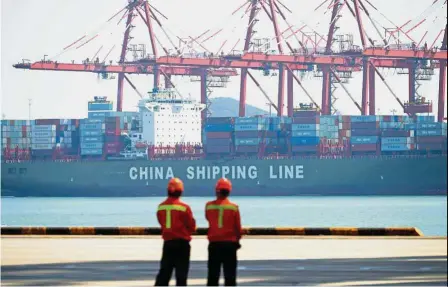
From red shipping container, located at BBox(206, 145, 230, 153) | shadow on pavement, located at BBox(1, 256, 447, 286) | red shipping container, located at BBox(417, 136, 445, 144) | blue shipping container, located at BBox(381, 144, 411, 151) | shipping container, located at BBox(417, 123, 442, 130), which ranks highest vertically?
shipping container, located at BBox(417, 123, 442, 130)

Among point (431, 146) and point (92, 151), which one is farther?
point (92, 151)

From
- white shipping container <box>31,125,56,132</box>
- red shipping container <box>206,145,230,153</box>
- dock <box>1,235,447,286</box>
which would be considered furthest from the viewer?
white shipping container <box>31,125,56,132</box>

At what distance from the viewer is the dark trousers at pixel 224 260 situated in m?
10.6

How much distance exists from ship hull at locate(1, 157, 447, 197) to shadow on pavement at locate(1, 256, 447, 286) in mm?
85907

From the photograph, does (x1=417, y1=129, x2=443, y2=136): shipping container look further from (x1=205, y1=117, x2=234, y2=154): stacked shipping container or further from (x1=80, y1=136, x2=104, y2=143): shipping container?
(x1=80, y1=136, x2=104, y2=143): shipping container

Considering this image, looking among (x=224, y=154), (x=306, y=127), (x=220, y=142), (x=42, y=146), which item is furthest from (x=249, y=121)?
(x=42, y=146)

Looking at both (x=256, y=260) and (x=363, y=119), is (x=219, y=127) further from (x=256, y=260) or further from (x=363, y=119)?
(x=256, y=260)

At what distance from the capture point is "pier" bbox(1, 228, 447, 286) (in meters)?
13.7

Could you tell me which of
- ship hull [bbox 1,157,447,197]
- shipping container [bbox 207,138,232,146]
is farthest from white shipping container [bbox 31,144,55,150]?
shipping container [bbox 207,138,232,146]

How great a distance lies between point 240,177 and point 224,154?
245 centimetres

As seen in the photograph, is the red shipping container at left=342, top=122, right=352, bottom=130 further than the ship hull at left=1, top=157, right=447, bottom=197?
Yes

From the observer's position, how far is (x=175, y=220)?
1073 cm

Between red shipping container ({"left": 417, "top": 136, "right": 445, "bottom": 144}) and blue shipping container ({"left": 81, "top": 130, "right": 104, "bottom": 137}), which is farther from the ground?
blue shipping container ({"left": 81, "top": 130, "right": 104, "bottom": 137})

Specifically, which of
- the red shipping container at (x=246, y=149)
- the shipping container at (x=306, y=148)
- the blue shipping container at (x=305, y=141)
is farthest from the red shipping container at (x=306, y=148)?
the red shipping container at (x=246, y=149)
